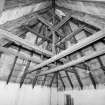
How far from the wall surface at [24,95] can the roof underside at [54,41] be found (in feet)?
1.25

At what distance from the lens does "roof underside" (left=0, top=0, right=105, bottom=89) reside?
9.29 ft

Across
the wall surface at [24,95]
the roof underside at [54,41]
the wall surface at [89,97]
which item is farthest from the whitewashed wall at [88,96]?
the wall surface at [24,95]

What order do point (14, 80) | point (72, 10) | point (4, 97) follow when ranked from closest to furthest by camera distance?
point (72, 10), point (4, 97), point (14, 80)

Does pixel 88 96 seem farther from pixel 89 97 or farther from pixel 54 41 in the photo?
pixel 54 41

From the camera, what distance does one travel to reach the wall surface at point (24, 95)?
5503 millimetres

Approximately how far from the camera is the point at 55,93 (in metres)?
7.79

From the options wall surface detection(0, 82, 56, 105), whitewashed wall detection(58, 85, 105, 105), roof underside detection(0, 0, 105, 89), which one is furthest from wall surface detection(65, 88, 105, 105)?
wall surface detection(0, 82, 56, 105)

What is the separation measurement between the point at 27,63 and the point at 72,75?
10.0 ft

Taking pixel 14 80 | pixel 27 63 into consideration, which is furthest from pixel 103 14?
pixel 14 80

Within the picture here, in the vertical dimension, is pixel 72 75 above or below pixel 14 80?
above

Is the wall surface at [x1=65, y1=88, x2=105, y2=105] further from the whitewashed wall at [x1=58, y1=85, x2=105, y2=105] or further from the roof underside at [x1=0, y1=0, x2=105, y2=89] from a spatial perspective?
the roof underside at [x1=0, y1=0, x2=105, y2=89]

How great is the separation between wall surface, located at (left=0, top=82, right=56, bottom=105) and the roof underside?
15.0 inches

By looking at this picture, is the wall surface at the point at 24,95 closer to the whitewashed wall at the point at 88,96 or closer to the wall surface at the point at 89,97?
the whitewashed wall at the point at 88,96

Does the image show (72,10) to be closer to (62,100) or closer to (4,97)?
(4,97)
